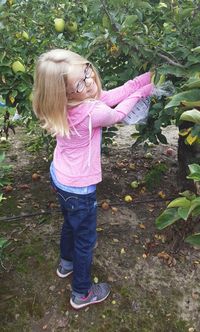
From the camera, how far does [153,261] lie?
2.62 m

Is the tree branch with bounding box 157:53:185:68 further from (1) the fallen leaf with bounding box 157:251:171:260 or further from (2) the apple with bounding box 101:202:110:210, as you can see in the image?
(2) the apple with bounding box 101:202:110:210

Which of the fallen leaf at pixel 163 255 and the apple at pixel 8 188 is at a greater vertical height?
the fallen leaf at pixel 163 255

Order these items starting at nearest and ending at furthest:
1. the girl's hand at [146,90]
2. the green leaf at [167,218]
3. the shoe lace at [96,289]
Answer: the green leaf at [167,218] < the girl's hand at [146,90] < the shoe lace at [96,289]

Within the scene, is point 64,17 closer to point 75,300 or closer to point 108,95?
point 108,95

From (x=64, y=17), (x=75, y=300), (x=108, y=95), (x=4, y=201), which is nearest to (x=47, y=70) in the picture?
(x=108, y=95)

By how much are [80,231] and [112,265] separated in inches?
20.7

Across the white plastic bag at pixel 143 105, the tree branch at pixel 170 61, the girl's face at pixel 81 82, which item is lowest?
the white plastic bag at pixel 143 105

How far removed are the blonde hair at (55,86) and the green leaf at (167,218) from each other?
60cm

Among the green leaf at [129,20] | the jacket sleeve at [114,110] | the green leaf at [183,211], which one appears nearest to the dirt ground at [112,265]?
the jacket sleeve at [114,110]

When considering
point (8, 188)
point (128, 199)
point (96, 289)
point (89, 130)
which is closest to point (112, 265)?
point (96, 289)

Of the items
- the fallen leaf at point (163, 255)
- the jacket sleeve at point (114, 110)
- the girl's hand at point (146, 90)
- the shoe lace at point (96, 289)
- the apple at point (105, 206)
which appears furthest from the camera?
the apple at point (105, 206)

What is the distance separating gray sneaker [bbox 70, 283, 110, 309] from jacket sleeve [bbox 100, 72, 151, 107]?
3.34 feet

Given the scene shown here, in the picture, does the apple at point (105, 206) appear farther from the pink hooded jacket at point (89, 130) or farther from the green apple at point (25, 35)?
the green apple at point (25, 35)

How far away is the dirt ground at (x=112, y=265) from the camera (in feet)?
7.49
